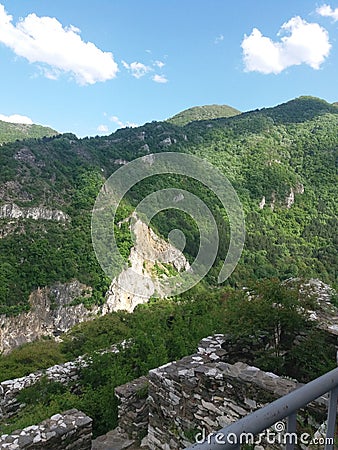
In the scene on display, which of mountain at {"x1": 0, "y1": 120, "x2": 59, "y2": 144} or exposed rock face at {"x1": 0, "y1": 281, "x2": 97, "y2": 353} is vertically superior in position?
mountain at {"x1": 0, "y1": 120, "x2": 59, "y2": 144}

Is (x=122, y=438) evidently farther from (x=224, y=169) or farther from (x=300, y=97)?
(x=300, y=97)

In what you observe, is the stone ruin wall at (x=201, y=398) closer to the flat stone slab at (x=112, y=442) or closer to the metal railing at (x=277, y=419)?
the flat stone slab at (x=112, y=442)

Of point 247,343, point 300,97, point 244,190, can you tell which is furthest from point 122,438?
point 300,97

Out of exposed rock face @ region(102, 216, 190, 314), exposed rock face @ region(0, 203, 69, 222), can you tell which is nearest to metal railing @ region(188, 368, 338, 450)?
exposed rock face @ region(102, 216, 190, 314)

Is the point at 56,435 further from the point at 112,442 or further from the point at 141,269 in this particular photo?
the point at 141,269

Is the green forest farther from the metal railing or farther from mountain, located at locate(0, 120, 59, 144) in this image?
mountain, located at locate(0, 120, 59, 144)

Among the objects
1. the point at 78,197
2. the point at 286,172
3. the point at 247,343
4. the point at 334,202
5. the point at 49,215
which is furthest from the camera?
the point at 286,172

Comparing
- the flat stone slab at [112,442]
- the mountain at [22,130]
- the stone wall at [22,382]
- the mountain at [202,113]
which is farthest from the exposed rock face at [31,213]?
the mountain at [202,113]
